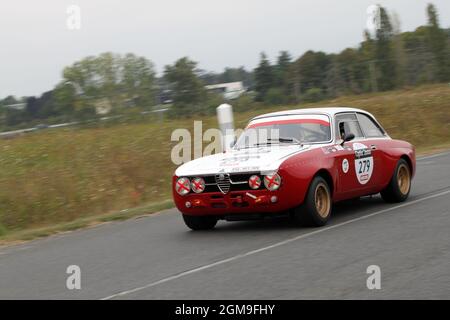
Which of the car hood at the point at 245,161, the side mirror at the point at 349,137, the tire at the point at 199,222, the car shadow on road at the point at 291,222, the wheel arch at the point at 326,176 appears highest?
the side mirror at the point at 349,137

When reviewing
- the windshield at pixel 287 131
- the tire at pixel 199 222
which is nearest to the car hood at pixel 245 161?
the windshield at pixel 287 131

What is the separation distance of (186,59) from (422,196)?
26.4 metres

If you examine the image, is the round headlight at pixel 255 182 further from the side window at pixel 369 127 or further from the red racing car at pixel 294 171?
the side window at pixel 369 127

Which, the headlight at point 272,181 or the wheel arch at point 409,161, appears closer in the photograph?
the headlight at point 272,181

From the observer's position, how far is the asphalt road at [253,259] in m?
6.64

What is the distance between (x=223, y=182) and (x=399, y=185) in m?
3.45

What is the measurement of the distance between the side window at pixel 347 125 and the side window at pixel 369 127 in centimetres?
18

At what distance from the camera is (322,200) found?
9961 millimetres

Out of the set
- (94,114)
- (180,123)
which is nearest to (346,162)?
(180,123)

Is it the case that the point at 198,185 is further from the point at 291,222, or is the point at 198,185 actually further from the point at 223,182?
the point at 291,222

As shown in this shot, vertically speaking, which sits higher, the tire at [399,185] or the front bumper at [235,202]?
the front bumper at [235,202]

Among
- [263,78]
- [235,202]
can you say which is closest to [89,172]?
[235,202]

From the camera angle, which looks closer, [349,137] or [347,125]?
[349,137]
